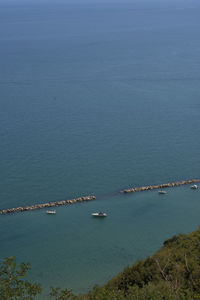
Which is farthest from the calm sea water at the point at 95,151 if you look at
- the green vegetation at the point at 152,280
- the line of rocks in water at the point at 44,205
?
the green vegetation at the point at 152,280

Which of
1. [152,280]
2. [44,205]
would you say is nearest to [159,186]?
[44,205]

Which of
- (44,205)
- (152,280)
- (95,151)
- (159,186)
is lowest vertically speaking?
(152,280)

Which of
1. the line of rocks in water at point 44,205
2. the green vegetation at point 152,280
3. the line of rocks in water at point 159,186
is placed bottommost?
the green vegetation at point 152,280

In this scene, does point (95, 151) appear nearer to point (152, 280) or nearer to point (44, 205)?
point (44, 205)

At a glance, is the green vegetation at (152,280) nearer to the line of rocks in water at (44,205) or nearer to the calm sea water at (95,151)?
the calm sea water at (95,151)

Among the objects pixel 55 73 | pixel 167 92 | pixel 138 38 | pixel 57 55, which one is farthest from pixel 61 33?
pixel 167 92

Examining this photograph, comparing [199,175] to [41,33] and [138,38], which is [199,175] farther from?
[41,33]
